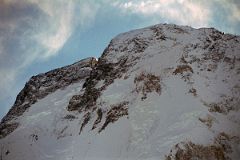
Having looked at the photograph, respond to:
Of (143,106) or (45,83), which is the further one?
(45,83)

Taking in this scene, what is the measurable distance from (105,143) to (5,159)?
13.2 m

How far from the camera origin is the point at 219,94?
40.4 m

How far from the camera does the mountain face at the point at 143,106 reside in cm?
3525

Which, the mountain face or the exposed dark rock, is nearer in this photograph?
the mountain face

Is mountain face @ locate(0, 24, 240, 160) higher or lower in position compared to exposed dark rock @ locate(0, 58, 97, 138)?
lower

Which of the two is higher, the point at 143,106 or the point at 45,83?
the point at 45,83

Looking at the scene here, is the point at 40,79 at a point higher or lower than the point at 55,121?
higher

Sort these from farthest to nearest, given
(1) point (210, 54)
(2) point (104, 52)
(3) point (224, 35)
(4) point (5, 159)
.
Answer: (2) point (104, 52) < (3) point (224, 35) < (1) point (210, 54) < (4) point (5, 159)

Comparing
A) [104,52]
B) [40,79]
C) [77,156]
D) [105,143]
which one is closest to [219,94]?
[105,143]

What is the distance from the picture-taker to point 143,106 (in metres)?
41.6

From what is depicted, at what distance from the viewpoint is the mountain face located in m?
35.2

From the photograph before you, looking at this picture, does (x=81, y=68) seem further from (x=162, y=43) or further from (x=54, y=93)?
(x=162, y=43)

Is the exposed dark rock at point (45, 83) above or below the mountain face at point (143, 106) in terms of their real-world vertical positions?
above

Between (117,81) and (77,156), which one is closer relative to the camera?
(77,156)
